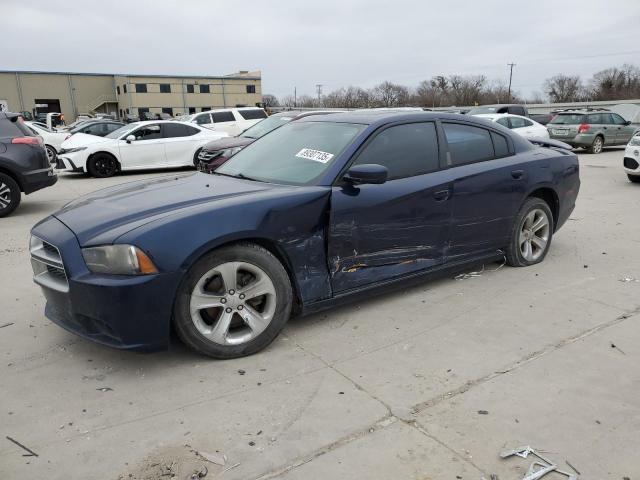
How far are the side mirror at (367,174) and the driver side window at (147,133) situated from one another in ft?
37.8

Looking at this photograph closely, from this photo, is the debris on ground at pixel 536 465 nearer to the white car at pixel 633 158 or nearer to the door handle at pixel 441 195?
the door handle at pixel 441 195

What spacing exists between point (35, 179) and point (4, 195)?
1.70ft

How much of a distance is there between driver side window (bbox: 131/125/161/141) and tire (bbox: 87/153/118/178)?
90cm

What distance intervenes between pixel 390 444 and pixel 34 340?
2.75 meters

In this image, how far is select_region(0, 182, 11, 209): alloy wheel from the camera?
8398mm

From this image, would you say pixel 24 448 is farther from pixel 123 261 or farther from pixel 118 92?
pixel 118 92

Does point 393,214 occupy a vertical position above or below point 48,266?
above

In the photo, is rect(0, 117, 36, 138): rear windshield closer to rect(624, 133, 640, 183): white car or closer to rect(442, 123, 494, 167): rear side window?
Answer: rect(442, 123, 494, 167): rear side window

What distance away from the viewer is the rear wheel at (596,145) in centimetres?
1931

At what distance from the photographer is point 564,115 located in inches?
781

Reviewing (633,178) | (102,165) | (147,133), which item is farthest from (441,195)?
(147,133)

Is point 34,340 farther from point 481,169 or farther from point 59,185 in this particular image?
point 59,185

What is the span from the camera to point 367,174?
3.75 m

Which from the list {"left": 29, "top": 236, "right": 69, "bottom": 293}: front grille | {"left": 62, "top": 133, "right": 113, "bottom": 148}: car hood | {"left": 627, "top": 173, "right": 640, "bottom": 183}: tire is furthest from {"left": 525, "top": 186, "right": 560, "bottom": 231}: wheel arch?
{"left": 62, "top": 133, "right": 113, "bottom": 148}: car hood
